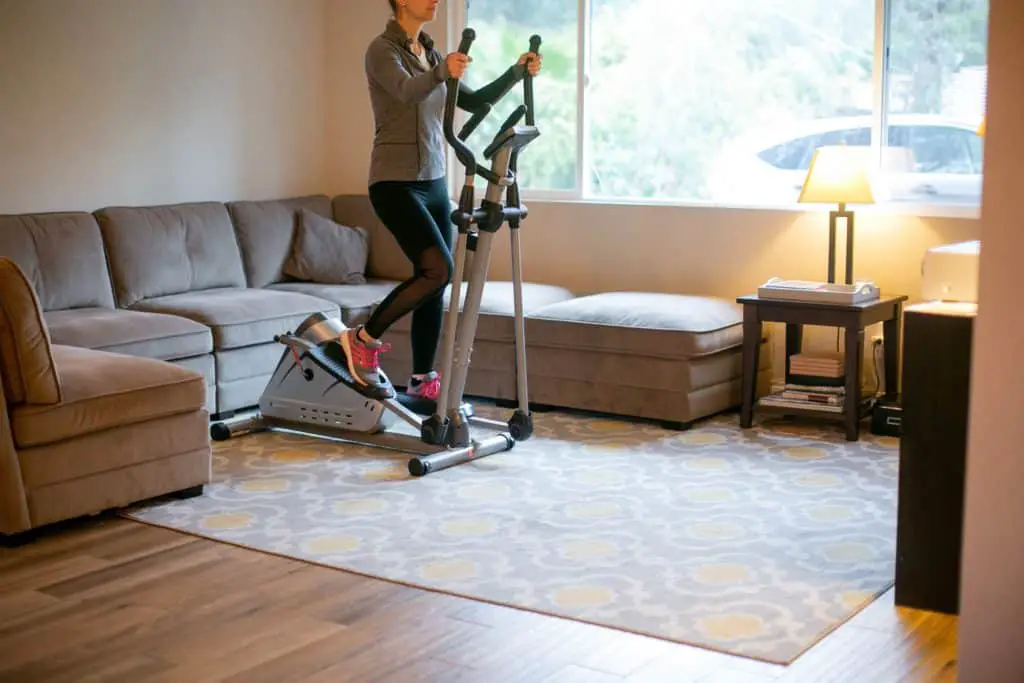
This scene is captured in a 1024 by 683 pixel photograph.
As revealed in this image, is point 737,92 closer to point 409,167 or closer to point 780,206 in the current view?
point 780,206

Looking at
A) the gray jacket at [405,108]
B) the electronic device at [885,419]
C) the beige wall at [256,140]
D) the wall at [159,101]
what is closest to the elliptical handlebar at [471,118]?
the gray jacket at [405,108]

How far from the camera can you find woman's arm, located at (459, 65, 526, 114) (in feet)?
15.7

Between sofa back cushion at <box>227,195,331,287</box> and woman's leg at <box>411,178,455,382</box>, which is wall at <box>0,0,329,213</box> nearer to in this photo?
sofa back cushion at <box>227,195,331,287</box>

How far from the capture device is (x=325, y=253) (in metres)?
6.54

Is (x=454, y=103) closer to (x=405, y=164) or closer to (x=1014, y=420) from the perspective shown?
(x=405, y=164)

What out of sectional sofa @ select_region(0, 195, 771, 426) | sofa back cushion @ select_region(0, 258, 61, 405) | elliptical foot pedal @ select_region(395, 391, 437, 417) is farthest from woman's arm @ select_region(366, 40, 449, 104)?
sofa back cushion @ select_region(0, 258, 61, 405)

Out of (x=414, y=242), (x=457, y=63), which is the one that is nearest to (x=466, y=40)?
(x=457, y=63)

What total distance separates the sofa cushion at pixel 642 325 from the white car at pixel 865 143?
603 mm

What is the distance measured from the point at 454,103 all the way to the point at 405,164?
430 mm

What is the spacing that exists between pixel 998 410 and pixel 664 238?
12.7ft

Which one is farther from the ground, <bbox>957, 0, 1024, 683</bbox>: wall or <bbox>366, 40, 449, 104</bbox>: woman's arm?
<bbox>366, 40, 449, 104</bbox>: woman's arm

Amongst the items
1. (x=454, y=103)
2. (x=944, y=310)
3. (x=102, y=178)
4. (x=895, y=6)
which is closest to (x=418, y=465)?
(x=454, y=103)

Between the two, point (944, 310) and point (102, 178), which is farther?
point (102, 178)

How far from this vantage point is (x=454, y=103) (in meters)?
4.55
